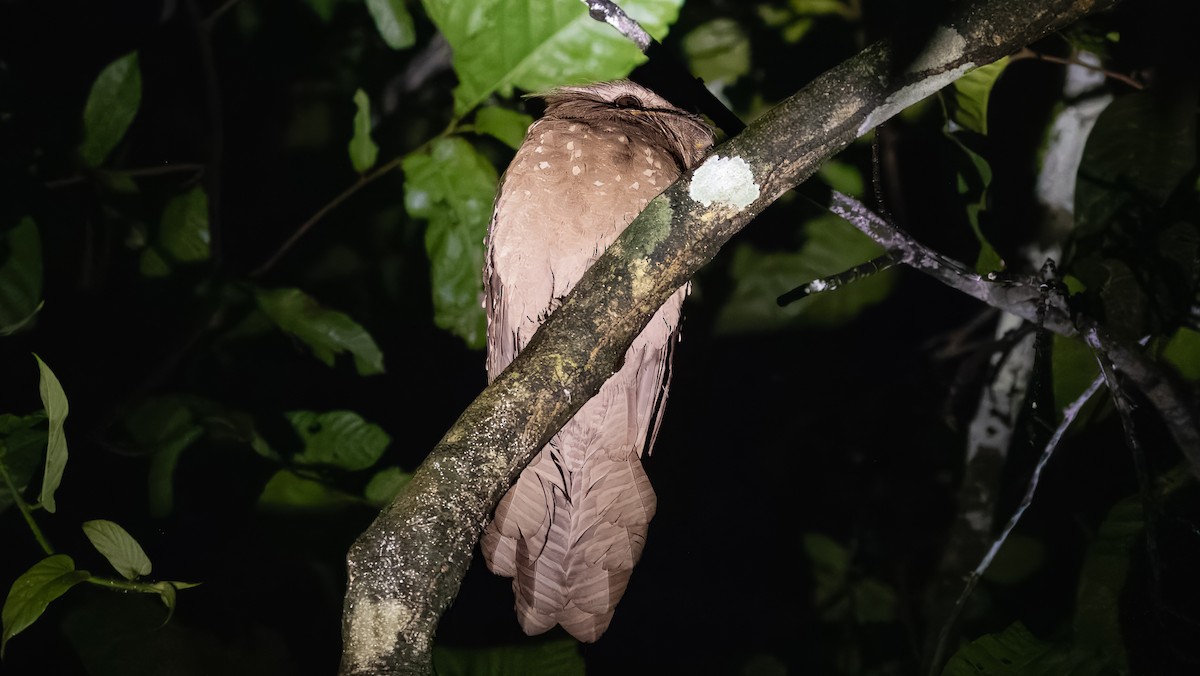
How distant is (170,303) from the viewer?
976mm

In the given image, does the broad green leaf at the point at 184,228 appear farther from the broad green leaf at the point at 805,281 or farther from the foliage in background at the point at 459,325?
the broad green leaf at the point at 805,281

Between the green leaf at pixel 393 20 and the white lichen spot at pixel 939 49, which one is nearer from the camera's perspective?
the white lichen spot at pixel 939 49

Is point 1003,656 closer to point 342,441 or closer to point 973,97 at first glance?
point 973,97

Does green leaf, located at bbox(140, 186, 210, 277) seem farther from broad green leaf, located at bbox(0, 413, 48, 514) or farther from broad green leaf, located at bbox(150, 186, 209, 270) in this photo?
broad green leaf, located at bbox(0, 413, 48, 514)

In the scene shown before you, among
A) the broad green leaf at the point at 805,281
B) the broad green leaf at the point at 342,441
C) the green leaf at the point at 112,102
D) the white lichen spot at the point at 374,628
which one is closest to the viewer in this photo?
the white lichen spot at the point at 374,628

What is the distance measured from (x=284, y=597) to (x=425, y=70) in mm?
779

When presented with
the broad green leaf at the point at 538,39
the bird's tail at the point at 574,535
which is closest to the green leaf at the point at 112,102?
the broad green leaf at the point at 538,39

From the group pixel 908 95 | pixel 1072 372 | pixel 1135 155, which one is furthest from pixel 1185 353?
pixel 908 95

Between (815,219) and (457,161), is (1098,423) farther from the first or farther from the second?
(457,161)

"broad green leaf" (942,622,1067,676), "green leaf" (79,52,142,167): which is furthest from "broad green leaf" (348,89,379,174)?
"broad green leaf" (942,622,1067,676)

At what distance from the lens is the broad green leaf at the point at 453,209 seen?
88 centimetres

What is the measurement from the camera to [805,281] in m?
1.12

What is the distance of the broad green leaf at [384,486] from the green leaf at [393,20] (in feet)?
1.76

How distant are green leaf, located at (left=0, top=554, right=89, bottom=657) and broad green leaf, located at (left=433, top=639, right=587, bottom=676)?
0.42 metres
